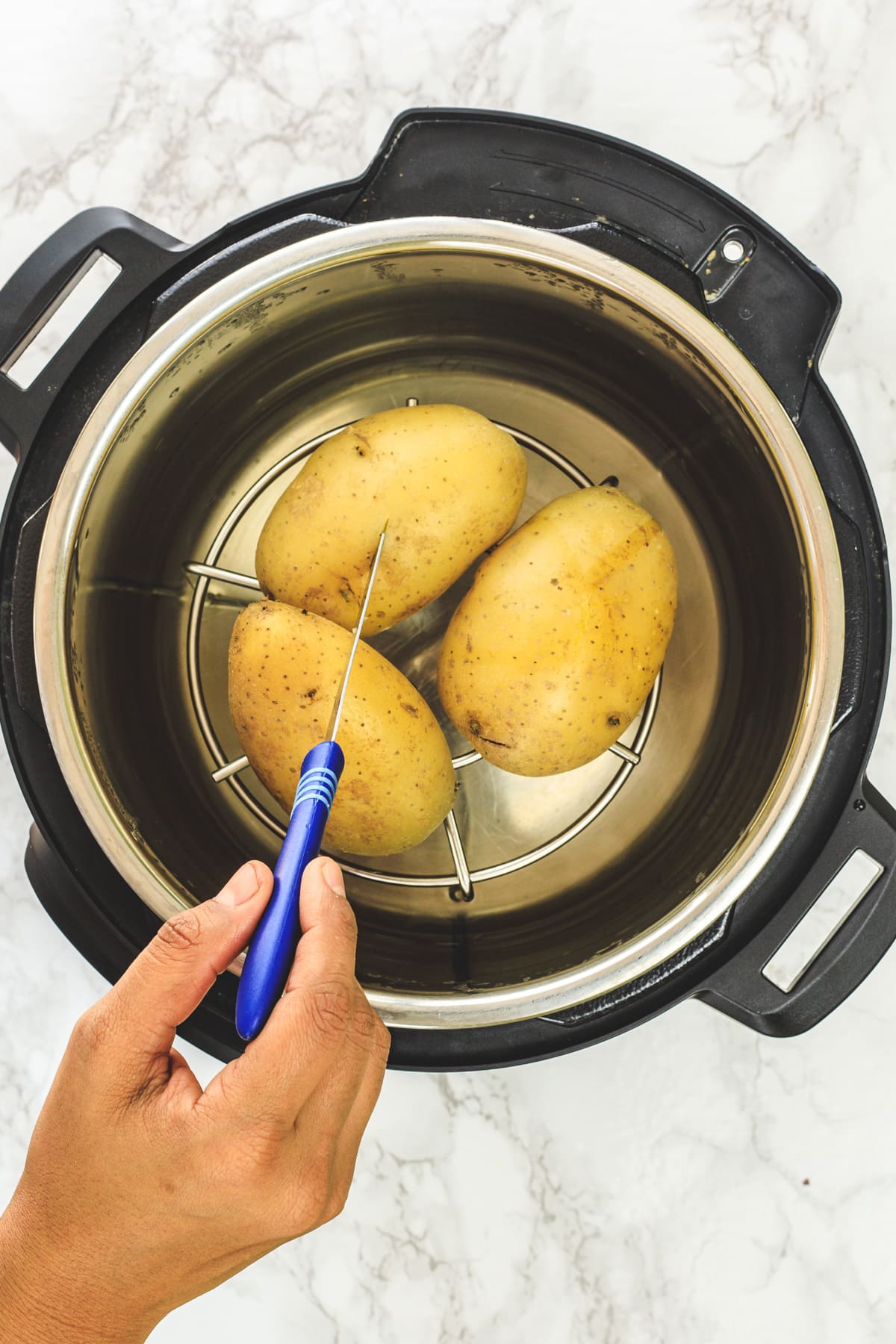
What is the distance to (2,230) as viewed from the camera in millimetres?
768

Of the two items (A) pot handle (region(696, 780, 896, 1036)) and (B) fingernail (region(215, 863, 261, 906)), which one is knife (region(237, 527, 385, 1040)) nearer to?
(B) fingernail (region(215, 863, 261, 906))

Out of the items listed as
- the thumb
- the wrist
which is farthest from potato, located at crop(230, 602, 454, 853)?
the wrist

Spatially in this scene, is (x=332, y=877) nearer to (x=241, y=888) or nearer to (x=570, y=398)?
(x=241, y=888)

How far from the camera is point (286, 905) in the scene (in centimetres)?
45

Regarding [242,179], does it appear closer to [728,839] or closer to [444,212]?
[444,212]

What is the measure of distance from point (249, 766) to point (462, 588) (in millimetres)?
215

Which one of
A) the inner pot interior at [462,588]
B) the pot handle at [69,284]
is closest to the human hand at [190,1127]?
the inner pot interior at [462,588]

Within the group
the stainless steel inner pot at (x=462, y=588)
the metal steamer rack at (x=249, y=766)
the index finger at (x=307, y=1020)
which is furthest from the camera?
the metal steamer rack at (x=249, y=766)

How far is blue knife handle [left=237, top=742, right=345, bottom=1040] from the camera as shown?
1.41ft

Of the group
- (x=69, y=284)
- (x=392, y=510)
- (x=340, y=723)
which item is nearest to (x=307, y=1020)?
(x=340, y=723)

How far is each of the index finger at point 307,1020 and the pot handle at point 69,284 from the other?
352 millimetres

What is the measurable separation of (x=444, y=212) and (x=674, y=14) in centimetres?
36

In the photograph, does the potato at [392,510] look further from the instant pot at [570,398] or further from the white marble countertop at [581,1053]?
the white marble countertop at [581,1053]

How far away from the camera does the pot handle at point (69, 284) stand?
0.56 m
